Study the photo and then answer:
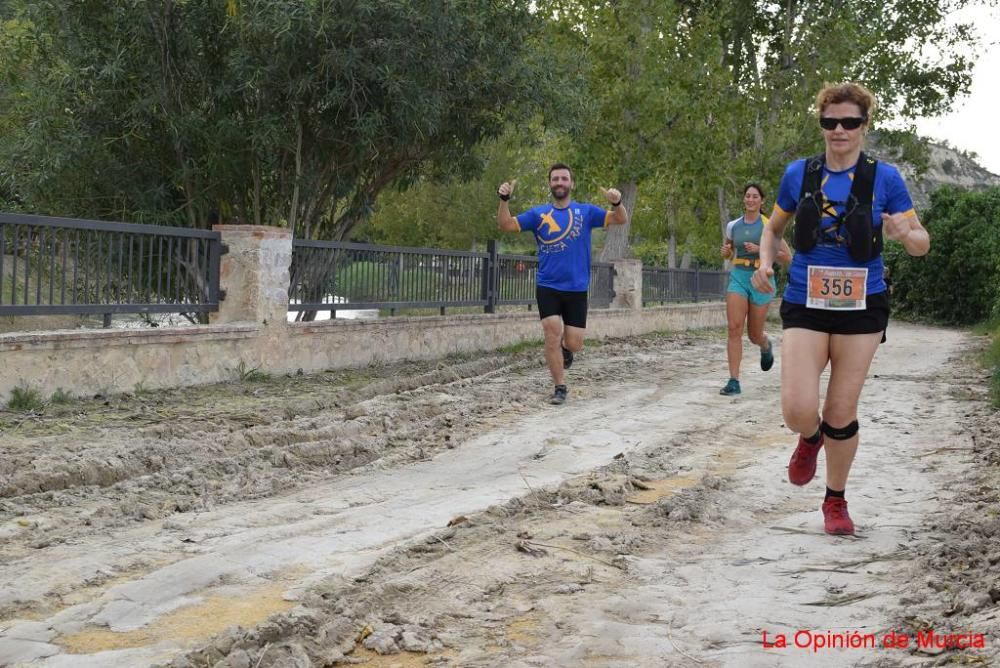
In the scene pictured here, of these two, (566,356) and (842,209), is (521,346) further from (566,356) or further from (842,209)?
(842,209)

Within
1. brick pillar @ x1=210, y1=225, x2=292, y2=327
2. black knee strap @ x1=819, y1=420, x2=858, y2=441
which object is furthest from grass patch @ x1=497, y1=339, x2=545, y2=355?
black knee strap @ x1=819, y1=420, x2=858, y2=441

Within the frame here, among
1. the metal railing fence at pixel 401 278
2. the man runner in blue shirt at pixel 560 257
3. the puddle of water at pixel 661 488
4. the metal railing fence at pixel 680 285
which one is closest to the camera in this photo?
the puddle of water at pixel 661 488

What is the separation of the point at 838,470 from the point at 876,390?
6.93 metres

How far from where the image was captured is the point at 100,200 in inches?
524

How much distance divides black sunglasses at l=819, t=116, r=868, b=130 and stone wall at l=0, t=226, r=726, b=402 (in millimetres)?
6474

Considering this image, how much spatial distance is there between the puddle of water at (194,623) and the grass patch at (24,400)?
5.08 metres

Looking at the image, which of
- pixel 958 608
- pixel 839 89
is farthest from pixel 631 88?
pixel 958 608

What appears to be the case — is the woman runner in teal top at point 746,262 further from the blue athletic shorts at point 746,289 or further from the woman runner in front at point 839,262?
the woman runner in front at point 839,262

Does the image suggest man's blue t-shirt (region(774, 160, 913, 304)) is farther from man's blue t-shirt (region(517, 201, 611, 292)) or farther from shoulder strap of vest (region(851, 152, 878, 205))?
man's blue t-shirt (region(517, 201, 611, 292))

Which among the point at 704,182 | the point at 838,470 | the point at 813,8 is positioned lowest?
the point at 838,470

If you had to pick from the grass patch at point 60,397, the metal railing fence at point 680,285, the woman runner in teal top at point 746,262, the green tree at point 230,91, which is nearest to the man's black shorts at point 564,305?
the woman runner in teal top at point 746,262

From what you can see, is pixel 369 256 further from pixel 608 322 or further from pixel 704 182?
pixel 704 182

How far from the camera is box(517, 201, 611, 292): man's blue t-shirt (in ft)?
33.5

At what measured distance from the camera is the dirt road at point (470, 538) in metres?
3.77
